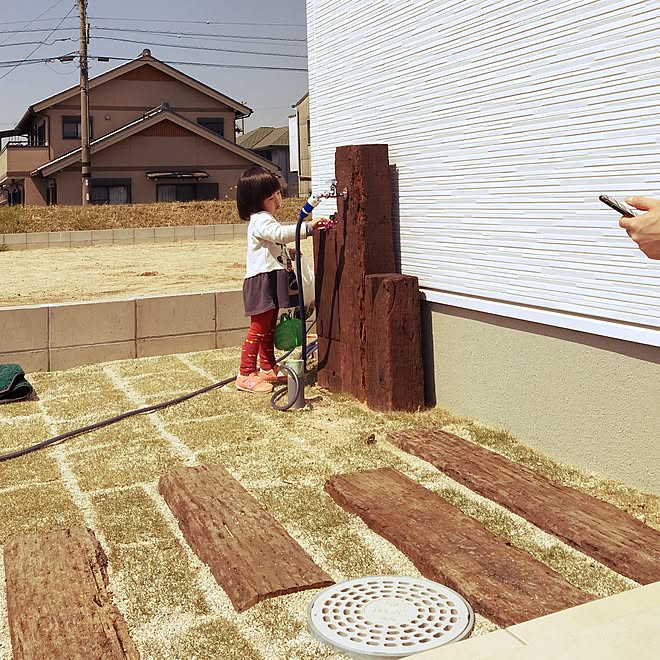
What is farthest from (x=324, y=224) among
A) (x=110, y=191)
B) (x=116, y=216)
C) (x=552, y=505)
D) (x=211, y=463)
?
(x=110, y=191)

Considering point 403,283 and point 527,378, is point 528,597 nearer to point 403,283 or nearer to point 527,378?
point 527,378

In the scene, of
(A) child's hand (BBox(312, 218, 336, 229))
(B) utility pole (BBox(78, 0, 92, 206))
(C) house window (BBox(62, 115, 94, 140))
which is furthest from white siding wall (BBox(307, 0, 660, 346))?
(C) house window (BBox(62, 115, 94, 140))

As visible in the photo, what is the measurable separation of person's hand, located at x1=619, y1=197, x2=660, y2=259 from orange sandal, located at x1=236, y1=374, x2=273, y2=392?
4.10m

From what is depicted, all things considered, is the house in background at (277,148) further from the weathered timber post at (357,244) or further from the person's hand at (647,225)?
the person's hand at (647,225)

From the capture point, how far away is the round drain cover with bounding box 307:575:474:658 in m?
2.46

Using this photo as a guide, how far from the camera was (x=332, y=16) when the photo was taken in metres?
6.12

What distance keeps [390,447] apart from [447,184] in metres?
1.62

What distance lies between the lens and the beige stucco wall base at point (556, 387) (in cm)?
369

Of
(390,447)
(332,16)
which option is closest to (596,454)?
(390,447)

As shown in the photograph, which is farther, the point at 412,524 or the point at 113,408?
the point at 113,408

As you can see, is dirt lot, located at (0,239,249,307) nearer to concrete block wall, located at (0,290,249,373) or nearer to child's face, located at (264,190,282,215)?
concrete block wall, located at (0,290,249,373)

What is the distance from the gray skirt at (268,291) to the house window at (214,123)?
27.3 metres

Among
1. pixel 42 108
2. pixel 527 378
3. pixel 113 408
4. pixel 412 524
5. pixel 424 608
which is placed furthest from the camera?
pixel 42 108

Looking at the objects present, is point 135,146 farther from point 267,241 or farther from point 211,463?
point 211,463
